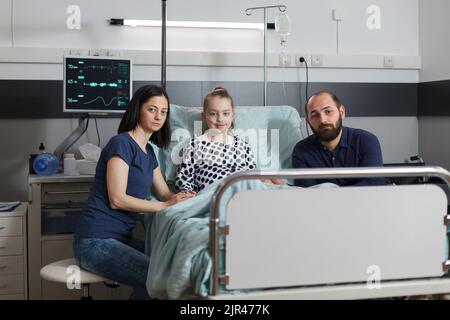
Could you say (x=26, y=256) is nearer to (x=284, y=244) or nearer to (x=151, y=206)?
(x=151, y=206)

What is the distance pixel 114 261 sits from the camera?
2643 millimetres

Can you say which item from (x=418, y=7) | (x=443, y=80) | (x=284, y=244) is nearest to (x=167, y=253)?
(x=284, y=244)

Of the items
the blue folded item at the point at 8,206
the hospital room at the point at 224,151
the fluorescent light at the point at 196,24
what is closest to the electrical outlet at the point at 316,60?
the hospital room at the point at 224,151

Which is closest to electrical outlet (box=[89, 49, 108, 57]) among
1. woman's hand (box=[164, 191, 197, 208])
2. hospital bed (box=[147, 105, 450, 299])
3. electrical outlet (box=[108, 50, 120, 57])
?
electrical outlet (box=[108, 50, 120, 57])

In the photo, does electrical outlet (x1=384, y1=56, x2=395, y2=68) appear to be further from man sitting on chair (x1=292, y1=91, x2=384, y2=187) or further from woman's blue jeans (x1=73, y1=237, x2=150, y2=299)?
woman's blue jeans (x1=73, y1=237, x2=150, y2=299)

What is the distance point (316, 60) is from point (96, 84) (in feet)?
5.26

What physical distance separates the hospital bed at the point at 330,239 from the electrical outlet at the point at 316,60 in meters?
2.31

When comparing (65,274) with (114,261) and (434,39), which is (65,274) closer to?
(114,261)

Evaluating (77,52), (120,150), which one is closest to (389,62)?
(77,52)

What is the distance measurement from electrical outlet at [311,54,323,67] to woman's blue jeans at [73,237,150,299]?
7.42 feet

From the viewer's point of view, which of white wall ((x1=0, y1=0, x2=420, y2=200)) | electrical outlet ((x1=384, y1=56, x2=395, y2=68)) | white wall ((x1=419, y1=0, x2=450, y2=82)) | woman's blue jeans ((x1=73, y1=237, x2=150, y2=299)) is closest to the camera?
woman's blue jeans ((x1=73, y1=237, x2=150, y2=299))

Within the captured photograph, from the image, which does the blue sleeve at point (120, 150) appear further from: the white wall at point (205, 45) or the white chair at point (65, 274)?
the white wall at point (205, 45)

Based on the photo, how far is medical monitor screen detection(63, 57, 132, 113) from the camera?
366cm

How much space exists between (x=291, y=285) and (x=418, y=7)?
3.16 m
